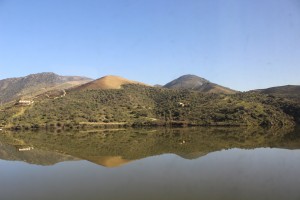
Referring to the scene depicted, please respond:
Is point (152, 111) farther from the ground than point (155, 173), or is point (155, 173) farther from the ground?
point (152, 111)

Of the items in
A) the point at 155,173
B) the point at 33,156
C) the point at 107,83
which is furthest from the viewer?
the point at 107,83

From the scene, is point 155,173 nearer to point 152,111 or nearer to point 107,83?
point 152,111

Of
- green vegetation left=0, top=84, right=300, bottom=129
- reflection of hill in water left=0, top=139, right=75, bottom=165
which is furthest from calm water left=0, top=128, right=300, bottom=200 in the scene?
green vegetation left=0, top=84, right=300, bottom=129

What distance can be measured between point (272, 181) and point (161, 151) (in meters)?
22.6

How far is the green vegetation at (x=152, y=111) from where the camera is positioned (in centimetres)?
10706

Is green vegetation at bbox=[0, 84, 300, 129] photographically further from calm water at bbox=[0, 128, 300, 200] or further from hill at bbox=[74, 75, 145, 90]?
calm water at bbox=[0, 128, 300, 200]

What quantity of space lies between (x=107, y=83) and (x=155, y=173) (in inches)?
5178

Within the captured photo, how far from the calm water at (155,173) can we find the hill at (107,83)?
105 metres

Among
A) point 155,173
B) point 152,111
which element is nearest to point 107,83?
point 152,111

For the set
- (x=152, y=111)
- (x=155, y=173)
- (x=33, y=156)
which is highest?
(x=152, y=111)

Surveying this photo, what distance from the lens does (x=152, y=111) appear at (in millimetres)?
127438

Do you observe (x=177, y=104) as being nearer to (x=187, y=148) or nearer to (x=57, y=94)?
(x=57, y=94)

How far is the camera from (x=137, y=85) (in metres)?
159

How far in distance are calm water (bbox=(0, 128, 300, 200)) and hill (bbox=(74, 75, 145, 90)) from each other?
105m
